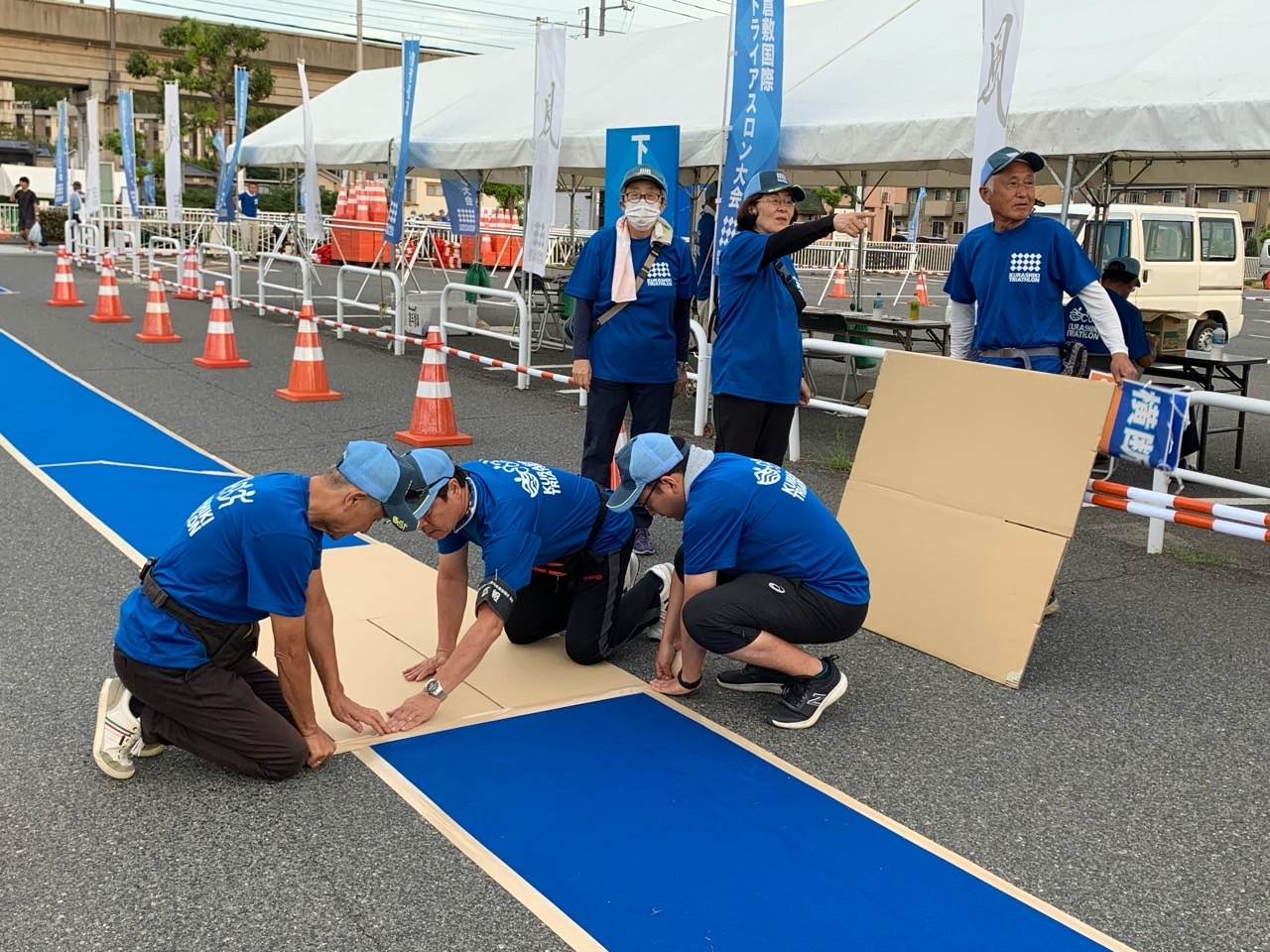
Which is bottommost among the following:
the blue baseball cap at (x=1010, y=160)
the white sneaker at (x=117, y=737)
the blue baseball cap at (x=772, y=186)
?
the white sneaker at (x=117, y=737)

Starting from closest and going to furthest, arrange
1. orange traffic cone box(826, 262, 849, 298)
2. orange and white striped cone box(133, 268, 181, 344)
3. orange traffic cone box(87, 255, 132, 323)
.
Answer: orange and white striped cone box(133, 268, 181, 344), orange traffic cone box(87, 255, 132, 323), orange traffic cone box(826, 262, 849, 298)

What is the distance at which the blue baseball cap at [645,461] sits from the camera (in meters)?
3.77

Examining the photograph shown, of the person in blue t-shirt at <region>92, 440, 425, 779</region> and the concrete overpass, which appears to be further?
the concrete overpass

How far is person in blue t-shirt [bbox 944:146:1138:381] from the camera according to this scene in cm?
490

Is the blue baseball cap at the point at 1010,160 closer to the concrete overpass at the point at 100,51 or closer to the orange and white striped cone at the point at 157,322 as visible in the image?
the orange and white striped cone at the point at 157,322

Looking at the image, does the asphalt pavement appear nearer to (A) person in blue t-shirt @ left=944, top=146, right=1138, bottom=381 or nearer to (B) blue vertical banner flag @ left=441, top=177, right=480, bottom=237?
(A) person in blue t-shirt @ left=944, top=146, right=1138, bottom=381

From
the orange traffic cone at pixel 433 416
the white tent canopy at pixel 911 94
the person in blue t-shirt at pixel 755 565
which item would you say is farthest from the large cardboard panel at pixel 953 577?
the orange traffic cone at pixel 433 416

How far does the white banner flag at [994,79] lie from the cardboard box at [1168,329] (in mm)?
3265

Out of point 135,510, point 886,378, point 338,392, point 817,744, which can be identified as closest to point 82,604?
point 135,510

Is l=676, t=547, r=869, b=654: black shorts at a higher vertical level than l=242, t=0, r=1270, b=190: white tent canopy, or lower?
lower

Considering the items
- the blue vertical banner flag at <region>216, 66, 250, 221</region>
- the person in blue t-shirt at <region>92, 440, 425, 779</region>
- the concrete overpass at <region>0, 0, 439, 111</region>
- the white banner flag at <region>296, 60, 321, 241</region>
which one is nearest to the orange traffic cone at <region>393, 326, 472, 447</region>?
the person in blue t-shirt at <region>92, 440, 425, 779</region>

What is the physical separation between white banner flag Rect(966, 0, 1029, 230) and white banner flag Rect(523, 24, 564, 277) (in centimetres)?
439

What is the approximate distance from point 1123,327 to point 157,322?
1043cm

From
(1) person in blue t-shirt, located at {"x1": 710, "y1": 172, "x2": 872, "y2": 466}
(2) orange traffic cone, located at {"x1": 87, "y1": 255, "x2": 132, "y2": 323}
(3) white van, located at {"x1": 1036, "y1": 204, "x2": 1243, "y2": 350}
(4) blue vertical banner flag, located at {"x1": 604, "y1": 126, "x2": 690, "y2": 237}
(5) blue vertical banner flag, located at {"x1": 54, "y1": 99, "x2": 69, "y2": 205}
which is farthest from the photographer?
(5) blue vertical banner flag, located at {"x1": 54, "y1": 99, "x2": 69, "y2": 205}
